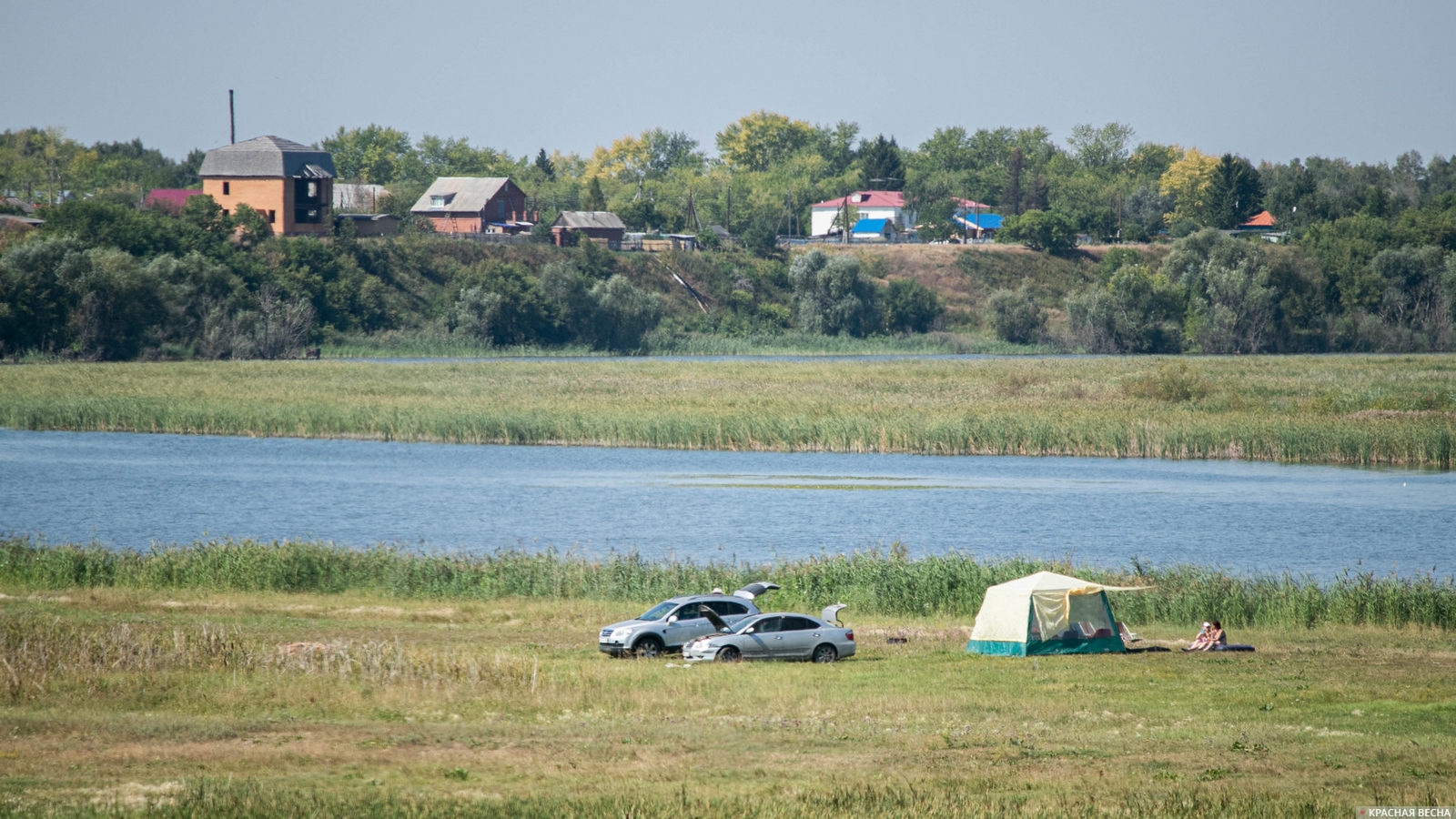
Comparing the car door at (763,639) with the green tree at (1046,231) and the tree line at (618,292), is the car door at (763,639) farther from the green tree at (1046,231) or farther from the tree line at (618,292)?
the green tree at (1046,231)

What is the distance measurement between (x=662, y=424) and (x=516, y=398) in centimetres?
1664

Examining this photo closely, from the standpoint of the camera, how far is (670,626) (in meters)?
30.0

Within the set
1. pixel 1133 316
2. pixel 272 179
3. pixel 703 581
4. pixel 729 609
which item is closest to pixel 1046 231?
pixel 1133 316

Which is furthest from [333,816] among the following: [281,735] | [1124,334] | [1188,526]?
[1124,334]

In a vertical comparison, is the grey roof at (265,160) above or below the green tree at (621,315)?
above

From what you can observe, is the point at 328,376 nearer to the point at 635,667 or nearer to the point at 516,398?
the point at 516,398

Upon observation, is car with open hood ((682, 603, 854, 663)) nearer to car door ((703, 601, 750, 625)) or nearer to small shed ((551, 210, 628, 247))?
car door ((703, 601, 750, 625))

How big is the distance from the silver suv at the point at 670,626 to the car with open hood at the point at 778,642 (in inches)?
18.7

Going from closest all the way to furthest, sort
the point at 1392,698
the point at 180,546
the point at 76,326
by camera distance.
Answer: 1. the point at 1392,698
2. the point at 180,546
3. the point at 76,326

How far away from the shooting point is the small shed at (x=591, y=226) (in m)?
174

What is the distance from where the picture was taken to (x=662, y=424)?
75188 mm

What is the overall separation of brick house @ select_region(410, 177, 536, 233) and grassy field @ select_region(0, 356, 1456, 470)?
253 feet

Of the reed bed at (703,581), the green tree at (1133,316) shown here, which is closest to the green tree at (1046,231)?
the green tree at (1133,316)

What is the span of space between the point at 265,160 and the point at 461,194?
37723mm
